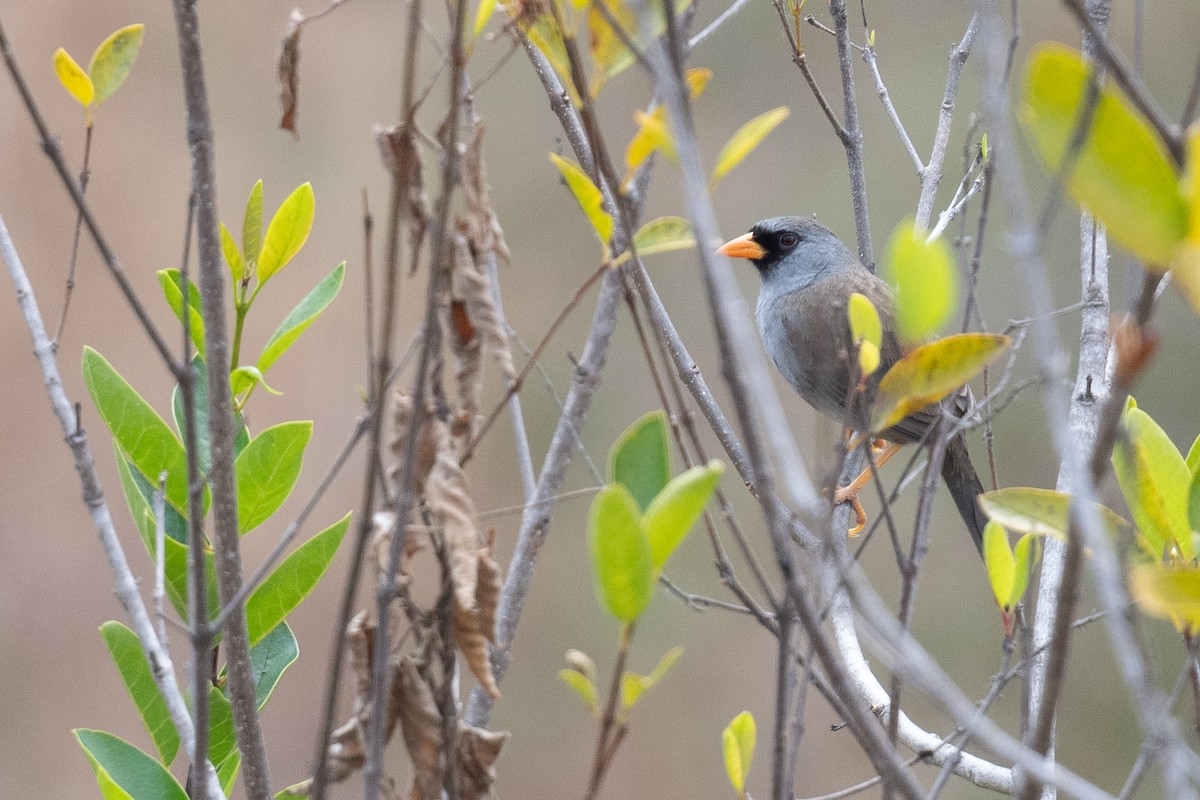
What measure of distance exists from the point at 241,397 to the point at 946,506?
4.06 meters

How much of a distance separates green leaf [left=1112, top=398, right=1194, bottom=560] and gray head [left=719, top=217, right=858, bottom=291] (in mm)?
2282

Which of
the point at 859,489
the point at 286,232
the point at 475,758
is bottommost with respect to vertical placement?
the point at 859,489

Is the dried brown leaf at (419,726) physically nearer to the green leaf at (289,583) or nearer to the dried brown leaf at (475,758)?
the dried brown leaf at (475,758)

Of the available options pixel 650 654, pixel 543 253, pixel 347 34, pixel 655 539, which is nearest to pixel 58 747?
pixel 650 654

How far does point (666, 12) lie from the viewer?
0.78 m

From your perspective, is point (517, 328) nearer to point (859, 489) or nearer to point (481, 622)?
point (859, 489)

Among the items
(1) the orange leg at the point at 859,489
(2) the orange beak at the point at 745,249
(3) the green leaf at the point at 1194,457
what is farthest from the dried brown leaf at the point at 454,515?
(2) the orange beak at the point at 745,249

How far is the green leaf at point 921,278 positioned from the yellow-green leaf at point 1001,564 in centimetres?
50

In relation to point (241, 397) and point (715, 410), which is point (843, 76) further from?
point (241, 397)

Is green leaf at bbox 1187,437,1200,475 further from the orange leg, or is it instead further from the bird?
the bird

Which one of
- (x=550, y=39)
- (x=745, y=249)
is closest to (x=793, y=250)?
(x=745, y=249)

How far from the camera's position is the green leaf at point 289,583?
4.23ft

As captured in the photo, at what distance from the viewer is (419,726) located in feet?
2.87

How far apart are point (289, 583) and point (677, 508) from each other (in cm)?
68
